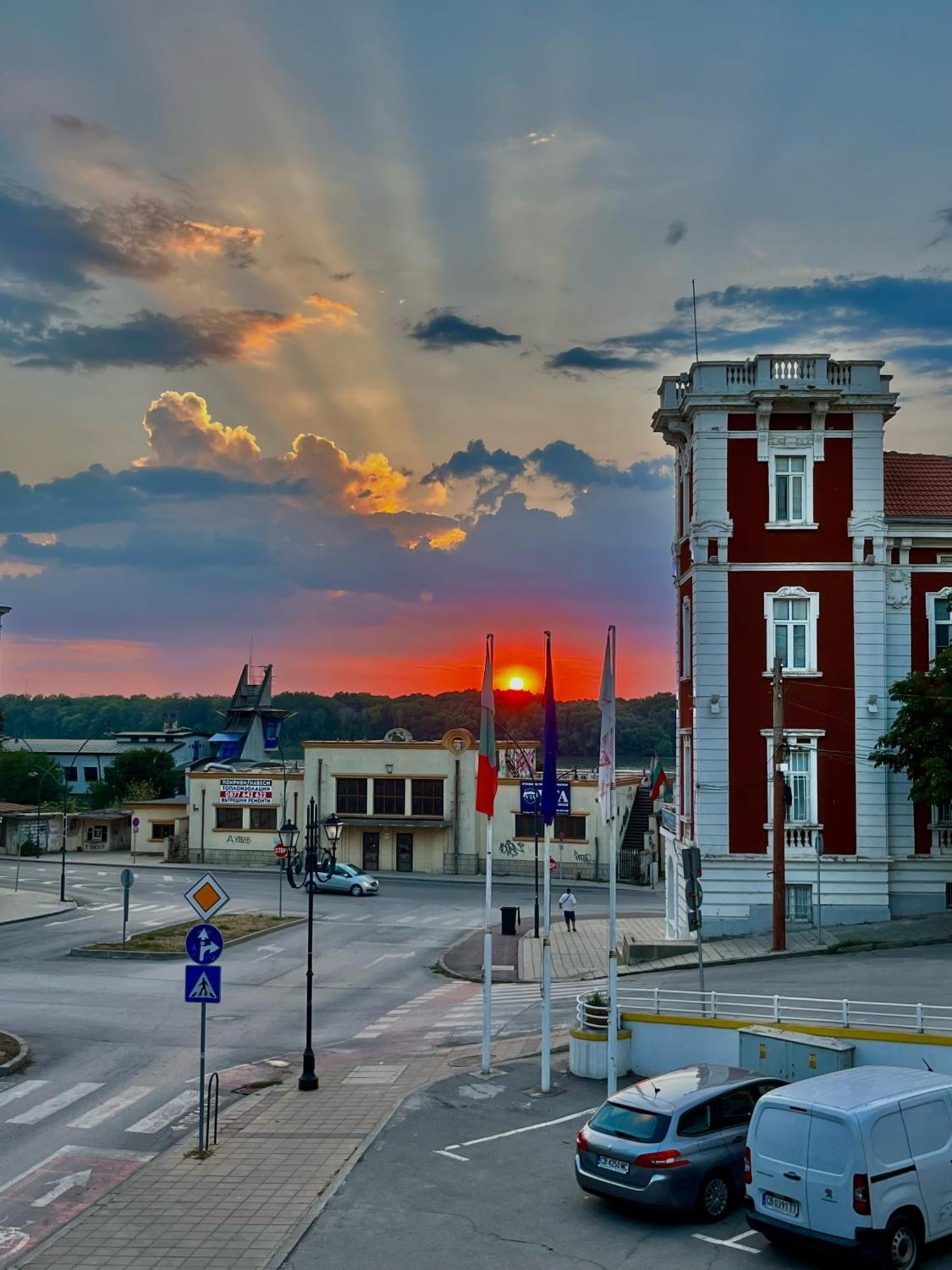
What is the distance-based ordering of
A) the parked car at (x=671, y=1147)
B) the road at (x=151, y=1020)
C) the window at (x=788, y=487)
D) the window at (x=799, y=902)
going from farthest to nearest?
the window at (x=788, y=487), the window at (x=799, y=902), the road at (x=151, y=1020), the parked car at (x=671, y=1147)

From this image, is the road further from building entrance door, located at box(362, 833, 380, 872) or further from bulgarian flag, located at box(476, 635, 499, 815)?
building entrance door, located at box(362, 833, 380, 872)

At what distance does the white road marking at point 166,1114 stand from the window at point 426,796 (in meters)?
48.2

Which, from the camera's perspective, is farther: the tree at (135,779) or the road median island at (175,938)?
the tree at (135,779)

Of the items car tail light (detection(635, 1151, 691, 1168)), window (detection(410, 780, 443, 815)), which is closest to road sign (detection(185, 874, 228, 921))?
car tail light (detection(635, 1151, 691, 1168))

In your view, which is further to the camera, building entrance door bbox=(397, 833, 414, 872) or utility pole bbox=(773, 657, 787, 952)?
building entrance door bbox=(397, 833, 414, 872)

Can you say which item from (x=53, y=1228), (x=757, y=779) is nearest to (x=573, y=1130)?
(x=53, y=1228)

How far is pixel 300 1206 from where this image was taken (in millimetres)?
15102

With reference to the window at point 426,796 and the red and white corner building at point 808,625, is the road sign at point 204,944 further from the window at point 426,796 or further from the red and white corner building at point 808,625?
the window at point 426,796

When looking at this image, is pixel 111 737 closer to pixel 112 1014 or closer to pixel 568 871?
pixel 568 871

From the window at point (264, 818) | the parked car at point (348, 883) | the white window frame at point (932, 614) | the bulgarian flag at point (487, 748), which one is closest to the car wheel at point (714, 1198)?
the bulgarian flag at point (487, 748)

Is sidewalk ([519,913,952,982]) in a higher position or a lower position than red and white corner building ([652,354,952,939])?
lower

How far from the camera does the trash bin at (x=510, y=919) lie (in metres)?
43.9

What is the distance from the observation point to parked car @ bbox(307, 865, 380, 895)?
191ft

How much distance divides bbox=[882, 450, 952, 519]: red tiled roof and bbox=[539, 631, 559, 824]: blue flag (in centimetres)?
2219
